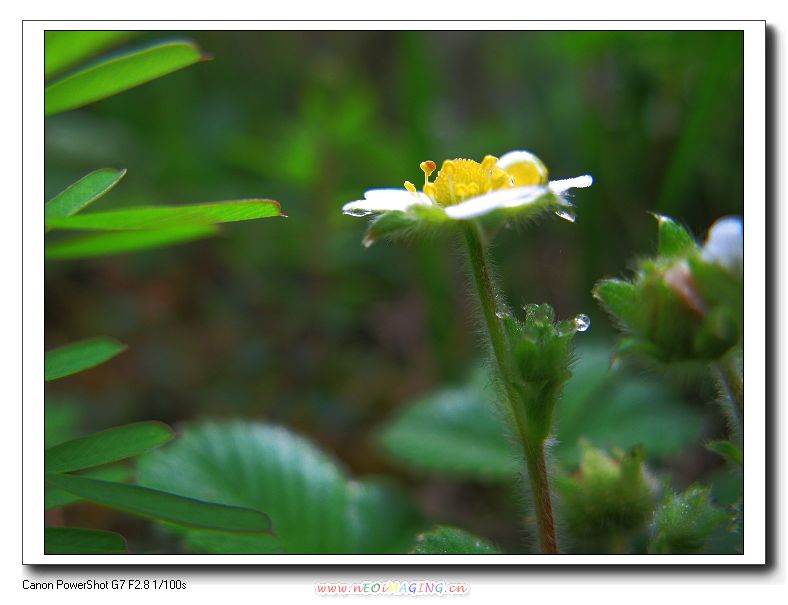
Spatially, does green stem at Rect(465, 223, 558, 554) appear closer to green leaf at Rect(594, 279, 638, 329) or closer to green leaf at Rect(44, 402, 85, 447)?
green leaf at Rect(594, 279, 638, 329)

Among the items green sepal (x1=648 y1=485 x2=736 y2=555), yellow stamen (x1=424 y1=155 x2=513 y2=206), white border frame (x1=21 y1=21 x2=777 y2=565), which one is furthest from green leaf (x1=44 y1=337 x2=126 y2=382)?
green sepal (x1=648 y1=485 x2=736 y2=555)

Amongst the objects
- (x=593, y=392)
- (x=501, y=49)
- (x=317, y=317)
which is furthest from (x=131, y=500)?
(x=501, y=49)

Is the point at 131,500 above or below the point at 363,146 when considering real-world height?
below

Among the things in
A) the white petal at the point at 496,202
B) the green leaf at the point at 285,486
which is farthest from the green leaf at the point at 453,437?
the white petal at the point at 496,202

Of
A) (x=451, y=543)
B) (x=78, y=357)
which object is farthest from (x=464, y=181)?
(x=78, y=357)
